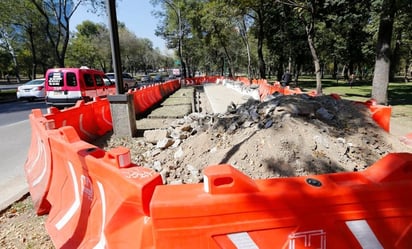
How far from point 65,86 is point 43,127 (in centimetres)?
907

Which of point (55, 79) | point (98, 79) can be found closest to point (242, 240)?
point (55, 79)

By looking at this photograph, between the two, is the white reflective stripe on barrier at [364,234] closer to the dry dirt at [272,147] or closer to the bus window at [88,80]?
the dry dirt at [272,147]

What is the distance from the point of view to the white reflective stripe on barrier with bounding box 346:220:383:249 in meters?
1.64

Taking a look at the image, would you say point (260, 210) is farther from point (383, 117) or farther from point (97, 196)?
point (383, 117)

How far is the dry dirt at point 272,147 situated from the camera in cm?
384

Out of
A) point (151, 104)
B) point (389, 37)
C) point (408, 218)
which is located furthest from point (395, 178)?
point (151, 104)

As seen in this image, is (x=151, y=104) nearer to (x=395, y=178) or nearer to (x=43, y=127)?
(x=43, y=127)

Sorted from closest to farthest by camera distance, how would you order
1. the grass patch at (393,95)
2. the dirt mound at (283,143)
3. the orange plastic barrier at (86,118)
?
the dirt mound at (283,143) < the orange plastic barrier at (86,118) < the grass patch at (393,95)

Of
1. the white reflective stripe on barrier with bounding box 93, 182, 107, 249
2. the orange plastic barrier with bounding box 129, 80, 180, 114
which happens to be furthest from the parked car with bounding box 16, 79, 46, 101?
the white reflective stripe on barrier with bounding box 93, 182, 107, 249

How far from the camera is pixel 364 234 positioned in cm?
167

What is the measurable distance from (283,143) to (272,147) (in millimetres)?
222

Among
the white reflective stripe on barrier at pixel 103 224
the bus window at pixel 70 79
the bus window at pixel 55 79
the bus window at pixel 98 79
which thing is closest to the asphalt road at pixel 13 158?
the bus window at pixel 55 79

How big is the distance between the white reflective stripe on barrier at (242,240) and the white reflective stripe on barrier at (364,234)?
2.10 feet

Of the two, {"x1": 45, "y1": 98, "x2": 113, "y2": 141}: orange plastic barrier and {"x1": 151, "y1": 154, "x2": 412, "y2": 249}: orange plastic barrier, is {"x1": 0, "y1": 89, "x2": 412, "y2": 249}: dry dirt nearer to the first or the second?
{"x1": 45, "y1": 98, "x2": 113, "y2": 141}: orange plastic barrier
